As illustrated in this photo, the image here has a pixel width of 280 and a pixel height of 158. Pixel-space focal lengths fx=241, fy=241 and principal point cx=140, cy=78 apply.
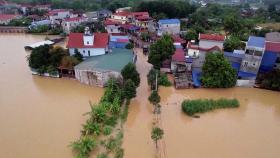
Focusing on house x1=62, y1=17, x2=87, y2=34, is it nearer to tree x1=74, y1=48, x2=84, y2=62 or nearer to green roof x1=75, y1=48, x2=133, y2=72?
tree x1=74, y1=48, x2=84, y2=62

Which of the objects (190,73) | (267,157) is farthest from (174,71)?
(267,157)

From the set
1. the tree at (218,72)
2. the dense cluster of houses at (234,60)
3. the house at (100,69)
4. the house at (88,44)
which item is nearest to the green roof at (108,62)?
the house at (100,69)

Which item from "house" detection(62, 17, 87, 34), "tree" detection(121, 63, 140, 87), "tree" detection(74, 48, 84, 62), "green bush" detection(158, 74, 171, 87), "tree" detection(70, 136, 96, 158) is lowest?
"tree" detection(70, 136, 96, 158)

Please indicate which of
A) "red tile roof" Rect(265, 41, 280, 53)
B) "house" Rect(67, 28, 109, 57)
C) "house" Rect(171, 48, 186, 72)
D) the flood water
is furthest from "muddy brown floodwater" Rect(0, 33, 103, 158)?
"red tile roof" Rect(265, 41, 280, 53)

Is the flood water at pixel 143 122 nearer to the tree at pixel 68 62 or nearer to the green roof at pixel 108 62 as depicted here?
the tree at pixel 68 62

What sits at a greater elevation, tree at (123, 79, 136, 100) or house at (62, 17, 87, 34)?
house at (62, 17, 87, 34)

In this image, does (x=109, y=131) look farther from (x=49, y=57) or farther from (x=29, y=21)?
(x=29, y=21)

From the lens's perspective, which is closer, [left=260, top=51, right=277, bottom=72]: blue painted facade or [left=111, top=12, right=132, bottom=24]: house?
[left=260, top=51, right=277, bottom=72]: blue painted facade
